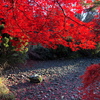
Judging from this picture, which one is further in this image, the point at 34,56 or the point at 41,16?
the point at 34,56

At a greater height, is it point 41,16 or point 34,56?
point 41,16

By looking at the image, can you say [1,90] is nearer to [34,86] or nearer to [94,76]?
→ [34,86]

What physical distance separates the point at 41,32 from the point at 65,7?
1114 millimetres

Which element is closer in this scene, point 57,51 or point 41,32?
point 41,32

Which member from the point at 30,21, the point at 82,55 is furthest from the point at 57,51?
the point at 30,21

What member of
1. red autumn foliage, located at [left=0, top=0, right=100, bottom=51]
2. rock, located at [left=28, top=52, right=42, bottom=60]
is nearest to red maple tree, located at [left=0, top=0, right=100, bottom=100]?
red autumn foliage, located at [left=0, top=0, right=100, bottom=51]

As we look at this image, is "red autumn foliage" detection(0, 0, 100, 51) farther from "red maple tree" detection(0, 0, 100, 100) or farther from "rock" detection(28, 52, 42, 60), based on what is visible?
"rock" detection(28, 52, 42, 60)

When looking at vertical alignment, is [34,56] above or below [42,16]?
below

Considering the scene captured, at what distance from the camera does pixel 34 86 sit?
4.26 meters

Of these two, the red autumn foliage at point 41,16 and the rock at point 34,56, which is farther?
the rock at point 34,56

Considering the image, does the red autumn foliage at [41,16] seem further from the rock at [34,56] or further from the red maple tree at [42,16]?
the rock at [34,56]

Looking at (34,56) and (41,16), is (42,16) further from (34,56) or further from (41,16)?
(34,56)

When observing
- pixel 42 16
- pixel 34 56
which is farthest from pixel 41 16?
pixel 34 56

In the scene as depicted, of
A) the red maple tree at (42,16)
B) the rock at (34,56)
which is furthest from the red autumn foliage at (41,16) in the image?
the rock at (34,56)
